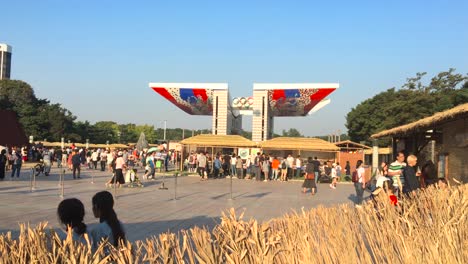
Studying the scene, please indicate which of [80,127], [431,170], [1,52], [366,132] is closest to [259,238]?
[431,170]

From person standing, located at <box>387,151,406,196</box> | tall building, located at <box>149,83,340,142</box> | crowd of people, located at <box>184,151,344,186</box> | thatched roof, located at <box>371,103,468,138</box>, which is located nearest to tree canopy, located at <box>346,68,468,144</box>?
tall building, located at <box>149,83,340,142</box>

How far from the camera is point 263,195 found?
16922 millimetres

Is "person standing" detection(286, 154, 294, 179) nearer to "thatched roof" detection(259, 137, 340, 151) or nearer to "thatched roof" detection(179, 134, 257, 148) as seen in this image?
"thatched roof" detection(259, 137, 340, 151)

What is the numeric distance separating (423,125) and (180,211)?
7540 millimetres

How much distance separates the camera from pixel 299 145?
2995 centimetres

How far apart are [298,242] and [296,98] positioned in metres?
41.9

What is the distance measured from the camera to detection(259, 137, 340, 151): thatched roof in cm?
2952

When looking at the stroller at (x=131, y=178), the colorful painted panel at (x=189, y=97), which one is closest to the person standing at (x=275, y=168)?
the stroller at (x=131, y=178)

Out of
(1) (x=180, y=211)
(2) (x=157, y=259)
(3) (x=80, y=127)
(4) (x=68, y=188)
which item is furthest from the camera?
(3) (x=80, y=127)

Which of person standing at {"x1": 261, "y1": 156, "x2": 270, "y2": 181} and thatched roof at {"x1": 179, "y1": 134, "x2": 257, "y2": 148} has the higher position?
thatched roof at {"x1": 179, "y1": 134, "x2": 257, "y2": 148}

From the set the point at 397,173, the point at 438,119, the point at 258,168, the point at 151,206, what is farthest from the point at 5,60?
the point at 397,173

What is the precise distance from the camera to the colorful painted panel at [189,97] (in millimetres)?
44281

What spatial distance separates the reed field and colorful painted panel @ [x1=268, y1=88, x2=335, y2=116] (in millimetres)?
38748

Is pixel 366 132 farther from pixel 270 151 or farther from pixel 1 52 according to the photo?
pixel 1 52
